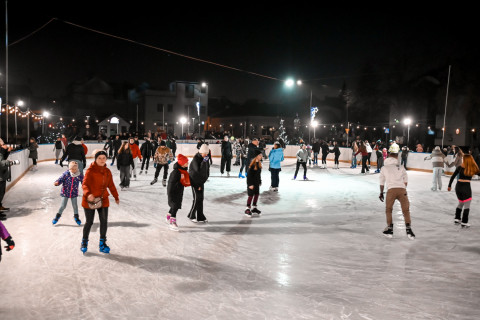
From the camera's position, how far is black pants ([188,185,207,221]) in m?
7.33

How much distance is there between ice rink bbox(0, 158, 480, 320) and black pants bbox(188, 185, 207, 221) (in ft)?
0.61

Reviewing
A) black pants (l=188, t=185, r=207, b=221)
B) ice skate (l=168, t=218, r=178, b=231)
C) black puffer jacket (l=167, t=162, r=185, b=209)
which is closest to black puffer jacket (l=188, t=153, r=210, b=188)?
black pants (l=188, t=185, r=207, b=221)

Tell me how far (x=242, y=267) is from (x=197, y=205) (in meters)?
2.58

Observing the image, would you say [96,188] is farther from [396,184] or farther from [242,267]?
[396,184]

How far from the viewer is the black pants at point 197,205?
7.33 m

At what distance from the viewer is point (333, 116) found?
199 ft

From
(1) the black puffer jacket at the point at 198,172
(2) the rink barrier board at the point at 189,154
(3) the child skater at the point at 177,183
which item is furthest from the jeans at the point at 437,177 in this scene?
(3) the child skater at the point at 177,183

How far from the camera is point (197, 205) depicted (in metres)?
7.51

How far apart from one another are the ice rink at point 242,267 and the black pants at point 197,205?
19 cm

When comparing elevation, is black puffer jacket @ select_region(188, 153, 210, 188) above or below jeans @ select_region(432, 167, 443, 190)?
above

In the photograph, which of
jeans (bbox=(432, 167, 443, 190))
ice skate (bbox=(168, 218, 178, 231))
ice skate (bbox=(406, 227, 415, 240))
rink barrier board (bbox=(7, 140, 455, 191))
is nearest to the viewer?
ice skate (bbox=(406, 227, 415, 240))

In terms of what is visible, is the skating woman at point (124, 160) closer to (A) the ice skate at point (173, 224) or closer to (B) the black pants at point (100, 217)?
(A) the ice skate at point (173, 224)

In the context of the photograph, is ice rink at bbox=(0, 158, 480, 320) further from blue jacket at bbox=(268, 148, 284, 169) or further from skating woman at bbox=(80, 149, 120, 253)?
blue jacket at bbox=(268, 148, 284, 169)

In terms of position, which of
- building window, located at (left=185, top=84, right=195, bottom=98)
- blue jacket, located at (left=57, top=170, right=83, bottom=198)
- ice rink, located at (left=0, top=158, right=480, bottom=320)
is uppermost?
building window, located at (left=185, top=84, right=195, bottom=98)
